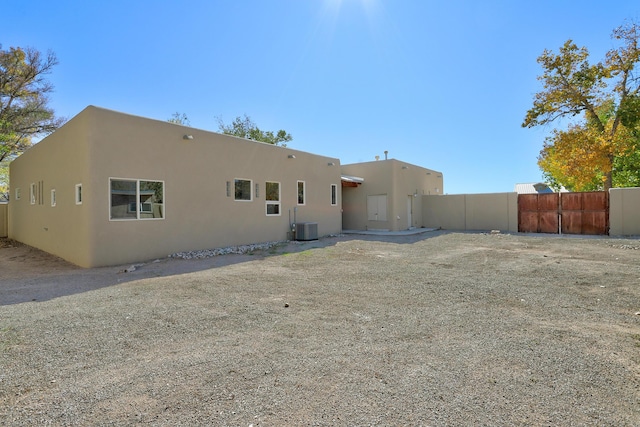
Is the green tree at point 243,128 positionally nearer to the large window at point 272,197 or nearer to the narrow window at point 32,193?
the large window at point 272,197

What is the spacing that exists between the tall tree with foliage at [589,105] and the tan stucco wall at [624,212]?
419 centimetres

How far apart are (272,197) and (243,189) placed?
55.0 inches

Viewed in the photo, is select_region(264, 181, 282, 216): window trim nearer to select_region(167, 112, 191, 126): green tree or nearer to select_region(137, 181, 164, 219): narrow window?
select_region(137, 181, 164, 219): narrow window

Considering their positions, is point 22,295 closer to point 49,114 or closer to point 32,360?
point 32,360

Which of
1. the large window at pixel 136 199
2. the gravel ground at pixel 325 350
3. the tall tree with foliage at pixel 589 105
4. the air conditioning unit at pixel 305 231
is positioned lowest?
the gravel ground at pixel 325 350

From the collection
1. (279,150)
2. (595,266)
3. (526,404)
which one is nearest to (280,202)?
(279,150)

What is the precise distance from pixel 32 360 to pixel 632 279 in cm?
887

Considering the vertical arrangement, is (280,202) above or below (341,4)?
below

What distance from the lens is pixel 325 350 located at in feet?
10.0

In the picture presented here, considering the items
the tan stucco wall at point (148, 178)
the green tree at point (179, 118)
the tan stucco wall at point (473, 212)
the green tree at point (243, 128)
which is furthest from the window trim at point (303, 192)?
the green tree at point (179, 118)

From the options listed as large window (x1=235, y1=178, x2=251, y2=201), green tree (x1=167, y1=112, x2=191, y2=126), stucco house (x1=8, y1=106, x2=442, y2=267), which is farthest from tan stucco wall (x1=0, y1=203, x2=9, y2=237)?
large window (x1=235, y1=178, x2=251, y2=201)

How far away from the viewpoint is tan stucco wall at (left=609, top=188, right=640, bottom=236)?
13516 mm

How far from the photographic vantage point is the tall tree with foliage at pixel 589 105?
53.8ft

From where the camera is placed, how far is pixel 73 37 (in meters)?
10.8
